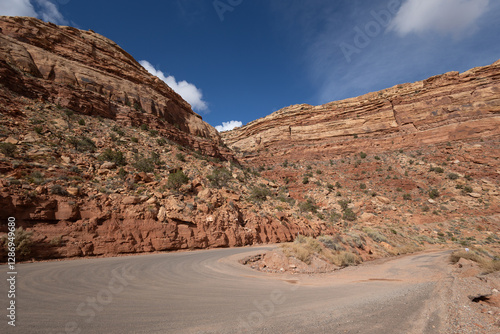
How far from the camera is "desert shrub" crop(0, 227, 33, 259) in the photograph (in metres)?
6.91

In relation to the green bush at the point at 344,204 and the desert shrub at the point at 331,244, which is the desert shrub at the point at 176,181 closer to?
the desert shrub at the point at 331,244

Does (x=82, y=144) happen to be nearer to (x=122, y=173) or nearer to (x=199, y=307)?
(x=122, y=173)

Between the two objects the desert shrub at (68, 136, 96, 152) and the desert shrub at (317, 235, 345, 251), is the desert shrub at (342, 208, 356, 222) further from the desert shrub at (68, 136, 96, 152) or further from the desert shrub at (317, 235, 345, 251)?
the desert shrub at (68, 136, 96, 152)

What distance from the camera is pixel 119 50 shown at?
30.1 metres

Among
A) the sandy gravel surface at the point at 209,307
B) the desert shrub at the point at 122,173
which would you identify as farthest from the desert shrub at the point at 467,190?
the desert shrub at the point at 122,173

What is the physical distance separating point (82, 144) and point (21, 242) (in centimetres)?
1014

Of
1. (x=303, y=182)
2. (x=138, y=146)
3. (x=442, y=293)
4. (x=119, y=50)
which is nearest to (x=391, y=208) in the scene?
(x=303, y=182)

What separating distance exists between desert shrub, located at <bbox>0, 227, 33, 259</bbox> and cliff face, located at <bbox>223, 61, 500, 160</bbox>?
3786 cm

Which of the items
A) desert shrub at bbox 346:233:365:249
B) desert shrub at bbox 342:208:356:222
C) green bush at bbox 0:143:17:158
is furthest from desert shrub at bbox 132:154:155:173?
desert shrub at bbox 342:208:356:222

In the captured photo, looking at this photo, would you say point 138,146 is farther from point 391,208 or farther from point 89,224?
point 391,208

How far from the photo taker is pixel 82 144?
15.1 meters

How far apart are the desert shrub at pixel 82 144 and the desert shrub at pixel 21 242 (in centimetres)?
883

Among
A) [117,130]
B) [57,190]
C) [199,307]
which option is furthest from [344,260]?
[117,130]

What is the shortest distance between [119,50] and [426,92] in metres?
53.2
